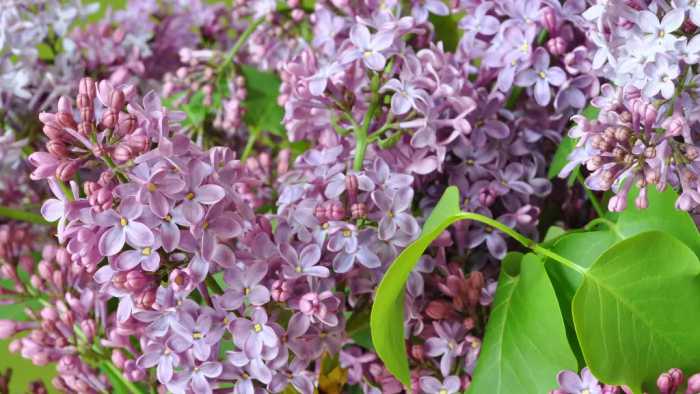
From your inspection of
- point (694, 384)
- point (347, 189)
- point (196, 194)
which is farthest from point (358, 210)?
point (694, 384)

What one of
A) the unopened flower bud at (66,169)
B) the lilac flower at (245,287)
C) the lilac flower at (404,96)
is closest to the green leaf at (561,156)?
the lilac flower at (404,96)

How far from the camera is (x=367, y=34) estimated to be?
703 mm

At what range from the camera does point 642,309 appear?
23.6 inches

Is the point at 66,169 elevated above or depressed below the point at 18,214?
above

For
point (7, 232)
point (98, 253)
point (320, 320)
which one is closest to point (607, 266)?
point (320, 320)

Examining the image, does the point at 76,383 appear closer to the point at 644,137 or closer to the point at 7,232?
the point at 7,232

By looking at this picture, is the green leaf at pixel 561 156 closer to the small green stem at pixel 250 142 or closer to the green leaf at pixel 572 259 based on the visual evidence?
the green leaf at pixel 572 259

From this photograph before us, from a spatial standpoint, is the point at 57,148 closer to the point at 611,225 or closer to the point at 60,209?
the point at 60,209

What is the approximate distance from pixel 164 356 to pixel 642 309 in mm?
280

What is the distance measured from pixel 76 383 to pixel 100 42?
0.34m

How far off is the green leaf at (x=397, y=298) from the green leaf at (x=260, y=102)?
1.10ft

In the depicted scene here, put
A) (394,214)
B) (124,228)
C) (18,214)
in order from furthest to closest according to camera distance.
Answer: (18,214) < (394,214) < (124,228)

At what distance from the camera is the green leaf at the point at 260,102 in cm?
95

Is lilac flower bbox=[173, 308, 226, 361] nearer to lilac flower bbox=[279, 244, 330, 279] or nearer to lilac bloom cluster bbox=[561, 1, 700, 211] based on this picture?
lilac flower bbox=[279, 244, 330, 279]
